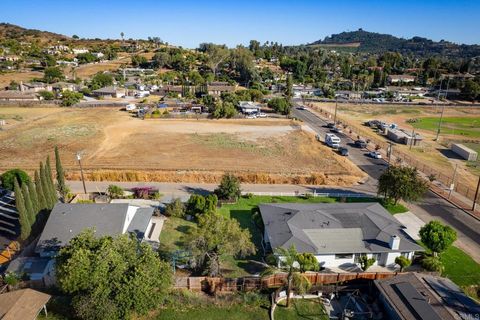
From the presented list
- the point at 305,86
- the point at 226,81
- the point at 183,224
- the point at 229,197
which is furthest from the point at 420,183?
the point at 305,86

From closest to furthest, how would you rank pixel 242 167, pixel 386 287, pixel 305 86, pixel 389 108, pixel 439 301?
pixel 439 301 < pixel 386 287 < pixel 242 167 < pixel 389 108 < pixel 305 86

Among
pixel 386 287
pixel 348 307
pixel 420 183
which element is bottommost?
pixel 348 307

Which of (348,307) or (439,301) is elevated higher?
(439,301)

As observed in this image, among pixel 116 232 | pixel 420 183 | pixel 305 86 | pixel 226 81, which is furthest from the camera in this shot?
pixel 305 86

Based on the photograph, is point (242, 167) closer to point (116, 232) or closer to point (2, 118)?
point (116, 232)

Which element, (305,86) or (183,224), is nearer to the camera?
(183,224)

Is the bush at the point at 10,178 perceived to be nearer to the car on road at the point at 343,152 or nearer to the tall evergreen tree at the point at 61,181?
the tall evergreen tree at the point at 61,181
